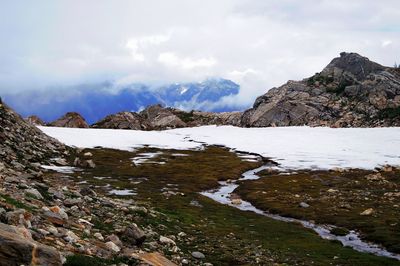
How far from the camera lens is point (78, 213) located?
26359 mm

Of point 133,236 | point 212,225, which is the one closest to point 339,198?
point 212,225

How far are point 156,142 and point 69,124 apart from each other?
68466mm

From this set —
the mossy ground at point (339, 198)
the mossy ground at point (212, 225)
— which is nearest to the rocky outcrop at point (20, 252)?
the mossy ground at point (212, 225)

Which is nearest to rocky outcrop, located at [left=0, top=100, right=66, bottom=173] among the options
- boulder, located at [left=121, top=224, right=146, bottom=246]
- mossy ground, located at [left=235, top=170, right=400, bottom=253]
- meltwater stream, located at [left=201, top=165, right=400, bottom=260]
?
meltwater stream, located at [left=201, top=165, right=400, bottom=260]

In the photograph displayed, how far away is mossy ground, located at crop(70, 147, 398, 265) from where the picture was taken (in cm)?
3111

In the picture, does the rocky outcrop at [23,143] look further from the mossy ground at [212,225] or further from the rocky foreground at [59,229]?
the rocky foreground at [59,229]

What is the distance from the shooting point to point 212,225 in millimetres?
42219

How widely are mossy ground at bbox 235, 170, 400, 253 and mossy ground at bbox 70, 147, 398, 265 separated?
264 inches

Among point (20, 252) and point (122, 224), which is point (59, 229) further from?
point (122, 224)

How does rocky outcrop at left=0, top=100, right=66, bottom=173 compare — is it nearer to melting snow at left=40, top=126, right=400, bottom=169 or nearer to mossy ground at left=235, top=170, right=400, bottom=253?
mossy ground at left=235, top=170, right=400, bottom=253

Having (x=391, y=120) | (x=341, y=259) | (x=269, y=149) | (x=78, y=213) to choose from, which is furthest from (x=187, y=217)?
(x=391, y=120)

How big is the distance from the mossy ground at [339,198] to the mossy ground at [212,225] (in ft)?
22.0

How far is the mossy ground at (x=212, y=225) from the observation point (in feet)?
102

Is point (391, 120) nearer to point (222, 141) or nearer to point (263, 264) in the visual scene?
point (222, 141)
